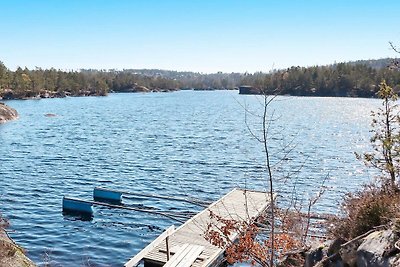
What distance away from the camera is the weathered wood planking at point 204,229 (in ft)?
50.0

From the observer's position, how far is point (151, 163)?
118 ft

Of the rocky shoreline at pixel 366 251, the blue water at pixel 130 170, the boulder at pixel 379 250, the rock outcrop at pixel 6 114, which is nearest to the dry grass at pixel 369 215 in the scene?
the rocky shoreline at pixel 366 251

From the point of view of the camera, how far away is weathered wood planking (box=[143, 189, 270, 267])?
15250mm

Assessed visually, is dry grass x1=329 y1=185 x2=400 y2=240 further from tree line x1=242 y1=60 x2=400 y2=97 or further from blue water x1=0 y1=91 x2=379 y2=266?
tree line x1=242 y1=60 x2=400 y2=97

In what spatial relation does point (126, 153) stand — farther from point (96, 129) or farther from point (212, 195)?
point (96, 129)

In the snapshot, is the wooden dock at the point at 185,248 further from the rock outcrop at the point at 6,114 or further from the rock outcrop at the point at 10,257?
the rock outcrop at the point at 6,114

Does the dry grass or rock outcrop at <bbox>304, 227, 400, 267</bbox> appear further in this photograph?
the dry grass

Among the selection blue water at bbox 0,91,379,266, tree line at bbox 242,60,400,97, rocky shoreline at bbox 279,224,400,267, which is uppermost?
tree line at bbox 242,60,400,97

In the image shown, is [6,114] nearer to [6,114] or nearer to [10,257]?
[6,114]

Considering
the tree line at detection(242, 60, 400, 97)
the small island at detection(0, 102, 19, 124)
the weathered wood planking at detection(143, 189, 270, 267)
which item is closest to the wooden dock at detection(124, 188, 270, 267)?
the weathered wood planking at detection(143, 189, 270, 267)

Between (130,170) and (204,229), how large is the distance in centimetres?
1671

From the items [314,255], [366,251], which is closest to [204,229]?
[314,255]

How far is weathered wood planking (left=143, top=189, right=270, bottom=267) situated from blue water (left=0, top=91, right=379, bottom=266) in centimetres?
214

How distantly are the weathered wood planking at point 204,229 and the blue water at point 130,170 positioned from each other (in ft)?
7.03
